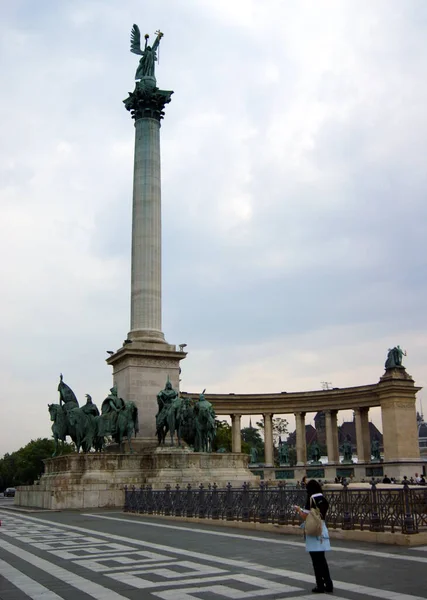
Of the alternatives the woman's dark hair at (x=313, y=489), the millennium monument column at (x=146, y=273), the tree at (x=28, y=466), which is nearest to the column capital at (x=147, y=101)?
the millennium monument column at (x=146, y=273)

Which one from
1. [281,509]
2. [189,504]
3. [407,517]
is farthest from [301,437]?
[407,517]

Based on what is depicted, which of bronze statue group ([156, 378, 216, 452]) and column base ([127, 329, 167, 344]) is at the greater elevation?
column base ([127, 329, 167, 344])

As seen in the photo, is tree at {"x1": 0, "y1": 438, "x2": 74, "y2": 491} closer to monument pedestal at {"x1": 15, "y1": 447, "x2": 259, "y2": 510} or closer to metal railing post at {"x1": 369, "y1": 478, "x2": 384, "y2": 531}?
monument pedestal at {"x1": 15, "y1": 447, "x2": 259, "y2": 510}

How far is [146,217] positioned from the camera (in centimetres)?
4844

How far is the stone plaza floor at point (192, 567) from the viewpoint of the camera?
1076 centimetres

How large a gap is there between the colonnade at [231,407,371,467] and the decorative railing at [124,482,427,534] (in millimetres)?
42637

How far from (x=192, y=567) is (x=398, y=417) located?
2138 inches

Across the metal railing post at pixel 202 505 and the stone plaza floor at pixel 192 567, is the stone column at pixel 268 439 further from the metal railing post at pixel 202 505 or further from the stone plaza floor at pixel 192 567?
the stone plaza floor at pixel 192 567

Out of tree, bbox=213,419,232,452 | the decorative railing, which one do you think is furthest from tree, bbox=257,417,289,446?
the decorative railing

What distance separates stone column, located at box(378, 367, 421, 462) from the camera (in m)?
64.1

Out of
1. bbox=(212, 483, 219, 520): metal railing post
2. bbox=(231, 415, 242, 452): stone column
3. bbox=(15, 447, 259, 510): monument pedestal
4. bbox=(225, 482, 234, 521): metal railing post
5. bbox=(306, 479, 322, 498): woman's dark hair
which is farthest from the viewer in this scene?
bbox=(231, 415, 242, 452): stone column

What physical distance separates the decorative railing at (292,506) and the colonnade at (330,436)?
42637mm

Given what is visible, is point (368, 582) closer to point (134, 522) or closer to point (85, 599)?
point (85, 599)

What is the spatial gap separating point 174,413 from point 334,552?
24555 millimetres
